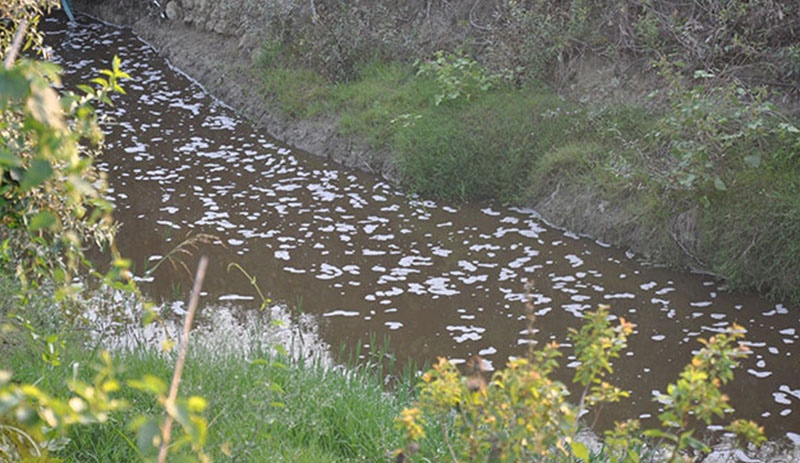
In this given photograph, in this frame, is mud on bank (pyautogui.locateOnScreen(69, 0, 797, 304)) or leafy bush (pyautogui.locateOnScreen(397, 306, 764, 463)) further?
mud on bank (pyautogui.locateOnScreen(69, 0, 797, 304))

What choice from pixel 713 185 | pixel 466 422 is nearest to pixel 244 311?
pixel 713 185

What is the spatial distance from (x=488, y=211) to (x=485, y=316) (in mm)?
1949

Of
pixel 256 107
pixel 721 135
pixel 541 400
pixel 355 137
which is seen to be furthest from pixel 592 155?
pixel 541 400

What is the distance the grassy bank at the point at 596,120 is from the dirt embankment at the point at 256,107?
0.08 ft

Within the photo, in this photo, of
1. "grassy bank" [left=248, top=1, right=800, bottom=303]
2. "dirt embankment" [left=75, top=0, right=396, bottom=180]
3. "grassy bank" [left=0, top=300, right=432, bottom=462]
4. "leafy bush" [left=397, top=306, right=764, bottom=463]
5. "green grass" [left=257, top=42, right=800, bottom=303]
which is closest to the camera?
"leafy bush" [left=397, top=306, right=764, bottom=463]

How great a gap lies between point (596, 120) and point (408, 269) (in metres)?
2.38

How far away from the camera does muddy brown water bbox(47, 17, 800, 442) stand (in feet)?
20.7

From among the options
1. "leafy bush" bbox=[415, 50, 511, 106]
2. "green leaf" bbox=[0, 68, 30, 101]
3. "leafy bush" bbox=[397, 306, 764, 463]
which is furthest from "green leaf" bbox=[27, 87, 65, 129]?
"leafy bush" bbox=[415, 50, 511, 106]

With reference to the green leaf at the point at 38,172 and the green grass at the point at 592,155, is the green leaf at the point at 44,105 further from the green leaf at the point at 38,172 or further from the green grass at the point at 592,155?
the green grass at the point at 592,155

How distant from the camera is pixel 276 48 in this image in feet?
38.5

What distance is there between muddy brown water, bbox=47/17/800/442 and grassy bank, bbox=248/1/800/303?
0.88 feet

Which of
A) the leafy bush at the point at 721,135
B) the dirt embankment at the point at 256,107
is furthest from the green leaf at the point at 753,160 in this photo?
the dirt embankment at the point at 256,107

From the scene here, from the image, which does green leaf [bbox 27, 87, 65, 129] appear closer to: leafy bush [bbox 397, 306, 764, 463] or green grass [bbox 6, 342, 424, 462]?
leafy bush [bbox 397, 306, 764, 463]

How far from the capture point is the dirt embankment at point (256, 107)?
7730 millimetres
